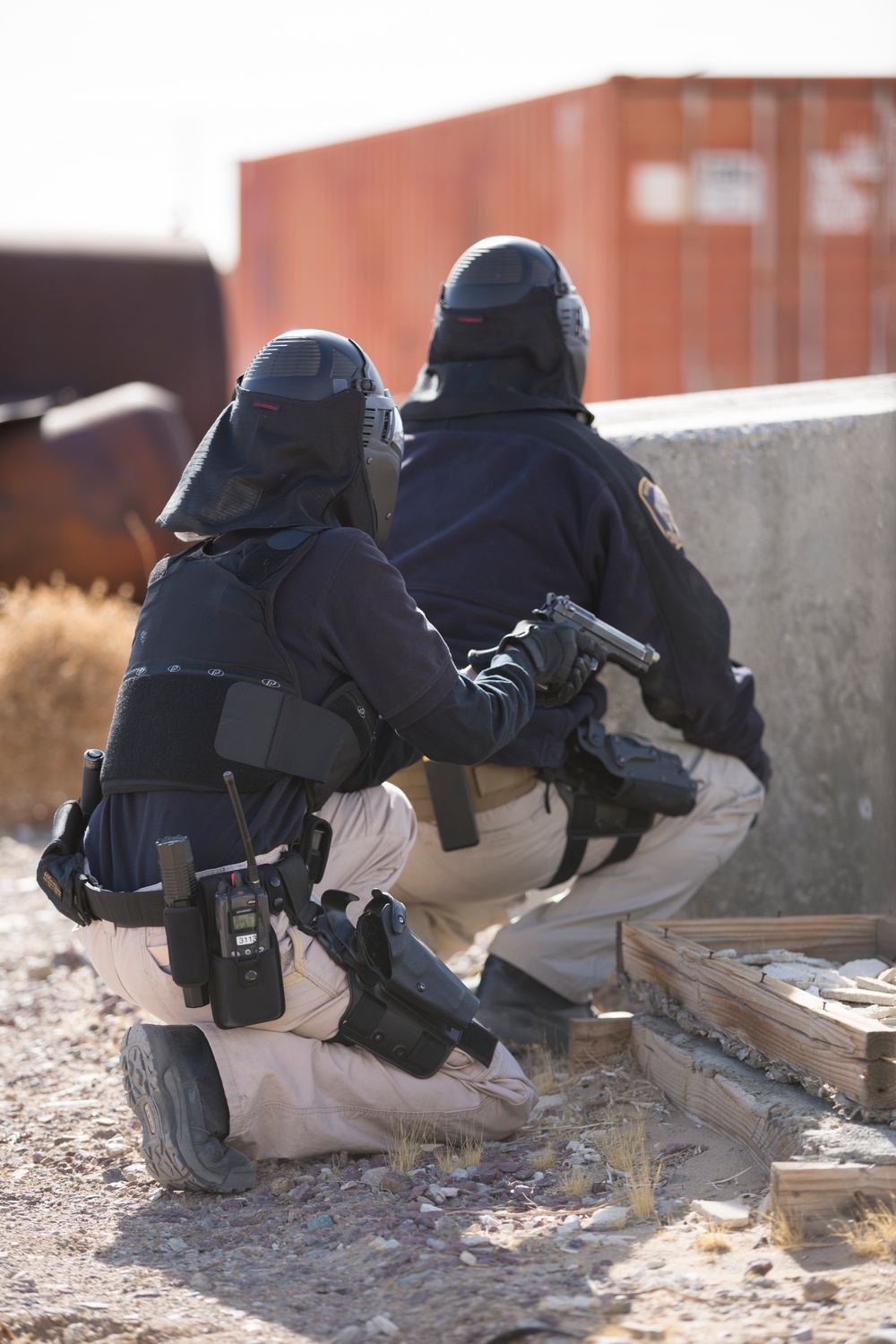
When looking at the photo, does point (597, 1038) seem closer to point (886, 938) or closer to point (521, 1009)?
point (521, 1009)

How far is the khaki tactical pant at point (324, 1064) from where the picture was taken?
107 inches

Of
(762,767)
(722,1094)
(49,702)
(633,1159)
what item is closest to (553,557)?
(762,767)

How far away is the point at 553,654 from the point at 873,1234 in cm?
130

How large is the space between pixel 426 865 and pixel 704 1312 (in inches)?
65.7

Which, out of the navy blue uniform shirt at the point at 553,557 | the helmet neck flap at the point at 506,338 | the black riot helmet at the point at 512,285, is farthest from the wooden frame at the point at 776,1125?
the black riot helmet at the point at 512,285

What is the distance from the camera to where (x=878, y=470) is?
416 cm

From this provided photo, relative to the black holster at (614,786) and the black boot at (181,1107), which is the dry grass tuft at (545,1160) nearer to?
the black boot at (181,1107)

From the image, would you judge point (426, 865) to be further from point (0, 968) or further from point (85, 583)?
point (85, 583)

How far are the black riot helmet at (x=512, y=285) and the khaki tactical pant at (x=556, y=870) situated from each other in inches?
43.6

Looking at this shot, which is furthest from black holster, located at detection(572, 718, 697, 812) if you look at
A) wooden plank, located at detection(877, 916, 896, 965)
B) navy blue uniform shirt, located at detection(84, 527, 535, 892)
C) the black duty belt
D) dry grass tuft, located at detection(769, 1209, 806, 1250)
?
dry grass tuft, located at detection(769, 1209, 806, 1250)

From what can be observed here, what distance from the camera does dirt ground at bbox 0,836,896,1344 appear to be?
6.83 feet

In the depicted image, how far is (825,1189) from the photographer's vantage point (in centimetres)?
229

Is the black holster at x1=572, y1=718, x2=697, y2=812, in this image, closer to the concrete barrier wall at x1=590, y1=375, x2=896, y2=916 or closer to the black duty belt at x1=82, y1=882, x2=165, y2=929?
the concrete barrier wall at x1=590, y1=375, x2=896, y2=916

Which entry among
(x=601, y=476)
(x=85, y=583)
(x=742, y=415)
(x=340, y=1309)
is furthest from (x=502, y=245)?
(x=85, y=583)
